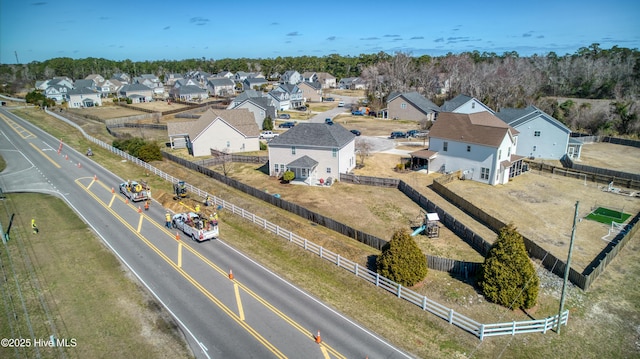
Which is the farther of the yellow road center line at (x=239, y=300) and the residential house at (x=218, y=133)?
the residential house at (x=218, y=133)

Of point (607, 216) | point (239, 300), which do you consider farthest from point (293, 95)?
point (239, 300)

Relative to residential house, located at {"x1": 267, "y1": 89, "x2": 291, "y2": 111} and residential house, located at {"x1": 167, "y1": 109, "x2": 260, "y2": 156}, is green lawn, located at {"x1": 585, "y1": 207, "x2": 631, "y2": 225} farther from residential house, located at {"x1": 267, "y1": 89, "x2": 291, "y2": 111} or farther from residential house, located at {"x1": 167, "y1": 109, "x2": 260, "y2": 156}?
residential house, located at {"x1": 267, "y1": 89, "x2": 291, "y2": 111}

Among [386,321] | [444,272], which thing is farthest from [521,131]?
[386,321]

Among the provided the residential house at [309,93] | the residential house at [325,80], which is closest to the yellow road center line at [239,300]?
the residential house at [309,93]

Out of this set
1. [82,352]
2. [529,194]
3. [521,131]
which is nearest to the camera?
[82,352]

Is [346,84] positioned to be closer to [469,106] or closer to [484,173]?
[469,106]

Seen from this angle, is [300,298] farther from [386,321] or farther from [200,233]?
[200,233]

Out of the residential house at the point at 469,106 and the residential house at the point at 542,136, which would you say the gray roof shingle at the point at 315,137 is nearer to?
the residential house at the point at 542,136
